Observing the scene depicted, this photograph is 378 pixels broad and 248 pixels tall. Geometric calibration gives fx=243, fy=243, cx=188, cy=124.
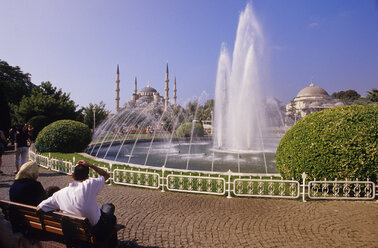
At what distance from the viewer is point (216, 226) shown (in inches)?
184

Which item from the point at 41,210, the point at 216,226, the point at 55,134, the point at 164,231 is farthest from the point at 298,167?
the point at 55,134

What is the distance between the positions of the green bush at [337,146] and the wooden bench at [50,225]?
5.24m

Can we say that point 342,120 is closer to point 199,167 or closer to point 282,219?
point 282,219

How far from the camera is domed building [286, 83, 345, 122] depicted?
78556mm

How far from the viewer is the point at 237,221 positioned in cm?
493

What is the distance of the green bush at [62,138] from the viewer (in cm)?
1320

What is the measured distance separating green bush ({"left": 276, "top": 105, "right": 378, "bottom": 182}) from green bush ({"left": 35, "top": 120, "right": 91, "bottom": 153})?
11344mm

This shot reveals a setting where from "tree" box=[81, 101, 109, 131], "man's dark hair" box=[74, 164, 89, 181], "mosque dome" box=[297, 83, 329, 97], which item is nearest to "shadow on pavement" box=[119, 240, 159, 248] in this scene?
"man's dark hair" box=[74, 164, 89, 181]

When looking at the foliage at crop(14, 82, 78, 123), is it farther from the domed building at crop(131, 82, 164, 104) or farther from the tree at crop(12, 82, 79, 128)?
the domed building at crop(131, 82, 164, 104)

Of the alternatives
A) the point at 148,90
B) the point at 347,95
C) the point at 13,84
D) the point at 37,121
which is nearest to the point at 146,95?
the point at 148,90

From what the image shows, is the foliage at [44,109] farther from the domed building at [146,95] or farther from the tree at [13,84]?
the domed building at [146,95]

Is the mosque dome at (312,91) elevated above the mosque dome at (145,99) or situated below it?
above

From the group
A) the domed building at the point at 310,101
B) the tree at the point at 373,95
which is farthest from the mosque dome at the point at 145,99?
the tree at the point at 373,95

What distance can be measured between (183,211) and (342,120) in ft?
15.6
